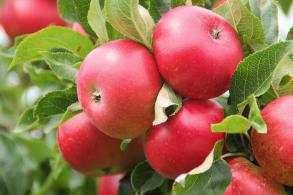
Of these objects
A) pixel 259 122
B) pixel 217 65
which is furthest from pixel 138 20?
pixel 259 122

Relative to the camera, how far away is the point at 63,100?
1547 millimetres

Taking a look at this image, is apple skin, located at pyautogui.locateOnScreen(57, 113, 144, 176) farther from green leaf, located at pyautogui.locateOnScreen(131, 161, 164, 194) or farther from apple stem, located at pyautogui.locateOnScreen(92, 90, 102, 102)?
apple stem, located at pyautogui.locateOnScreen(92, 90, 102, 102)

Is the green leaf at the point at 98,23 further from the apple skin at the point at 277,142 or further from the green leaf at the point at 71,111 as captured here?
the apple skin at the point at 277,142

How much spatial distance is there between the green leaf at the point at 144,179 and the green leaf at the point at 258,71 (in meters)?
0.32

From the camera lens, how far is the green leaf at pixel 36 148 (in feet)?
7.80

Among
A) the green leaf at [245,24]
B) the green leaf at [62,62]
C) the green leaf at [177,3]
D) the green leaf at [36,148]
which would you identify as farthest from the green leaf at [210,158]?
the green leaf at [36,148]

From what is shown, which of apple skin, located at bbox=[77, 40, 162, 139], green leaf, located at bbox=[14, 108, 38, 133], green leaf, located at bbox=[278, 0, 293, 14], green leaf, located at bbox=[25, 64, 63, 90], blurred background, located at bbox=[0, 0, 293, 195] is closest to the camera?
apple skin, located at bbox=[77, 40, 162, 139]

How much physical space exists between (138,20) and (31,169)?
3.93 ft

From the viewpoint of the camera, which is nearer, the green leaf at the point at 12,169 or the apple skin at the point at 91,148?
the apple skin at the point at 91,148

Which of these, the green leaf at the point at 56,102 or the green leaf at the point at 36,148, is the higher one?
the green leaf at the point at 56,102

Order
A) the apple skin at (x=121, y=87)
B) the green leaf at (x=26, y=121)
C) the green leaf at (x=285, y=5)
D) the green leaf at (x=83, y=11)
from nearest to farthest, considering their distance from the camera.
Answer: the apple skin at (x=121, y=87)
the green leaf at (x=83, y=11)
the green leaf at (x=26, y=121)
the green leaf at (x=285, y=5)

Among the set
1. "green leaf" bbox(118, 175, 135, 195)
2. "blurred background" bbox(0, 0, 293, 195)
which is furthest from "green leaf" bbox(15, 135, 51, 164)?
"green leaf" bbox(118, 175, 135, 195)

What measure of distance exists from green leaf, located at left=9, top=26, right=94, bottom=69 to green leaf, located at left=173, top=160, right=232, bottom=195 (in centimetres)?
50

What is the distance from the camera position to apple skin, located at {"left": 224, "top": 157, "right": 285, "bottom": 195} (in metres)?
1.30
